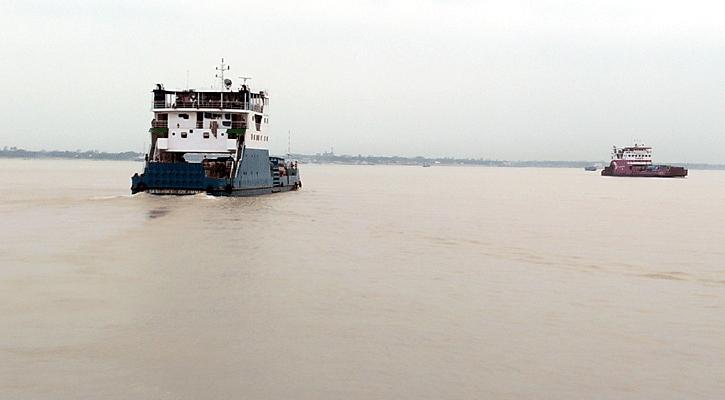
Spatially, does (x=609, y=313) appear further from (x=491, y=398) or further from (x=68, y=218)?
(x=68, y=218)

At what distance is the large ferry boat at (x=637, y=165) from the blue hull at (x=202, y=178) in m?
100

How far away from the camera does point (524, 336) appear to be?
38.7ft

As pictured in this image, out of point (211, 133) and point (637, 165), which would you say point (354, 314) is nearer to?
point (211, 133)

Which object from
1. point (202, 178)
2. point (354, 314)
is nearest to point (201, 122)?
point (202, 178)

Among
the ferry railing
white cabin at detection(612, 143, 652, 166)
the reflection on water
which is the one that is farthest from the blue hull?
white cabin at detection(612, 143, 652, 166)

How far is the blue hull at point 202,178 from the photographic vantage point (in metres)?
41.1

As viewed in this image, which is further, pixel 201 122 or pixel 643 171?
pixel 643 171

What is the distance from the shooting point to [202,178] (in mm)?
40969

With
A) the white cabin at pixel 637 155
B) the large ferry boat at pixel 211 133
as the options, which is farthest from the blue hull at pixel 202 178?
the white cabin at pixel 637 155

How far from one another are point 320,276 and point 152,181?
89.6 ft

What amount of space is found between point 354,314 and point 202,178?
2964cm

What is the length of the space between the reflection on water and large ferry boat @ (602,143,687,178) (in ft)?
353

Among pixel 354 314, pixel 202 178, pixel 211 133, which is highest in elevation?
pixel 211 133

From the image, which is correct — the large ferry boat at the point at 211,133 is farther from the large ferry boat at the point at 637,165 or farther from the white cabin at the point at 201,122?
the large ferry boat at the point at 637,165
